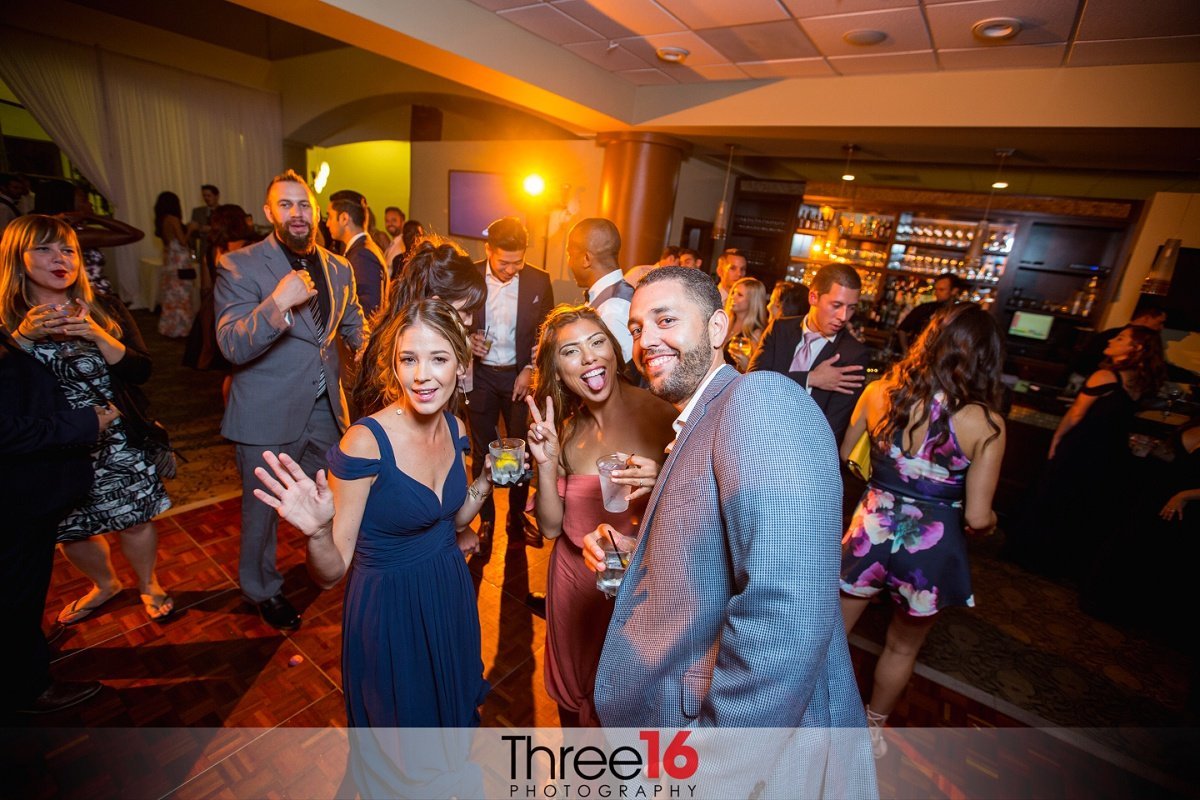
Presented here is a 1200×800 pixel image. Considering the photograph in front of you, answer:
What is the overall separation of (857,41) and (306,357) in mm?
4026

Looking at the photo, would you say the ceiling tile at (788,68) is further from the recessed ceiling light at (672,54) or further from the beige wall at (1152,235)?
the beige wall at (1152,235)

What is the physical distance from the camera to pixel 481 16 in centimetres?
398

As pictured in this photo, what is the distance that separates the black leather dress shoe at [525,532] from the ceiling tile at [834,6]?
143 inches

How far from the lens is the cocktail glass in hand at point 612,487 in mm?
1509

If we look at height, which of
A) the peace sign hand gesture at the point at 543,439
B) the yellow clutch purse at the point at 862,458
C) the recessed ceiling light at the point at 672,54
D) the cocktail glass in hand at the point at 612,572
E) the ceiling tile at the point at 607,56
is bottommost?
the cocktail glass in hand at the point at 612,572

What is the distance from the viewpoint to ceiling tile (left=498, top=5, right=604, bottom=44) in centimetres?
388

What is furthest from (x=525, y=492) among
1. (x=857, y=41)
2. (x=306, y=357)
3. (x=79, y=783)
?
(x=857, y=41)

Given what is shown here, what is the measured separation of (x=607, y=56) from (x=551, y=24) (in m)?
0.74

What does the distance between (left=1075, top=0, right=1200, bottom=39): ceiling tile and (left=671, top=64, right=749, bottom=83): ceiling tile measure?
234 centimetres

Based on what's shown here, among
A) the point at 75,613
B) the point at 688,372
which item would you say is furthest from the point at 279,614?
the point at 688,372

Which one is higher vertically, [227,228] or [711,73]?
[711,73]

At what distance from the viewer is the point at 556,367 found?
1878mm

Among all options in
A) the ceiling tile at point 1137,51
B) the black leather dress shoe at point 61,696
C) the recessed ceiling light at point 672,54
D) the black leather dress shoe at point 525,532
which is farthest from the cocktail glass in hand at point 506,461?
the ceiling tile at point 1137,51

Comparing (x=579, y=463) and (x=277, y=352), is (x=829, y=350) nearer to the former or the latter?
(x=579, y=463)
